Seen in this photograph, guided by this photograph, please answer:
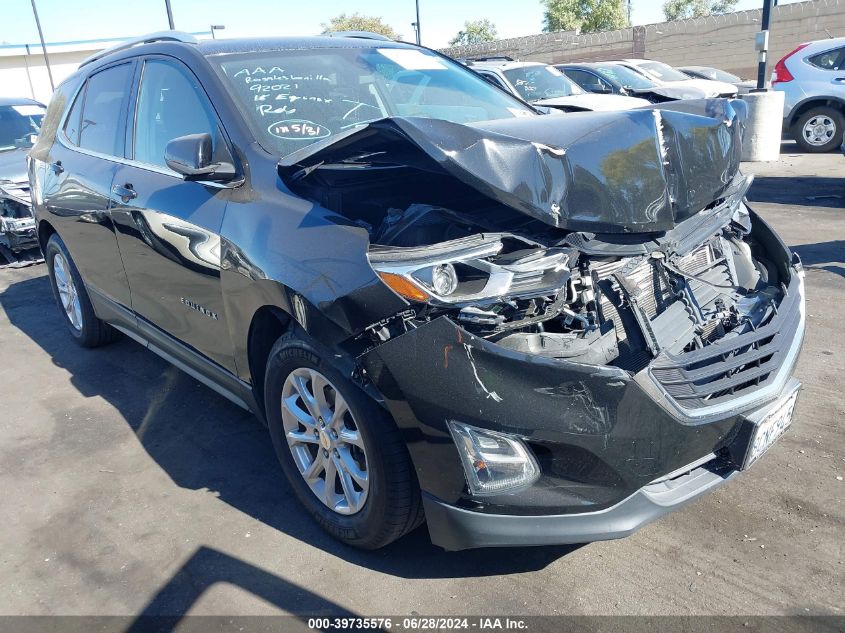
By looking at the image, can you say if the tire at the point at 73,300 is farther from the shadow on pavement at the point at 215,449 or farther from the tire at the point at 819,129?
the tire at the point at 819,129

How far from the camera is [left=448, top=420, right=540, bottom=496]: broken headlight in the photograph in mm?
2207

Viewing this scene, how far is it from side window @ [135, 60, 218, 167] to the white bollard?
9575 millimetres

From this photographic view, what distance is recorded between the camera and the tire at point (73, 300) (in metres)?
5.05

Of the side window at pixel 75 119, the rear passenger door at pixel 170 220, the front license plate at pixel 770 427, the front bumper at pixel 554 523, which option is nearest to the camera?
the front bumper at pixel 554 523

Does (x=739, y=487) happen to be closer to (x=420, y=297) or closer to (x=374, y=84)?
(x=420, y=297)

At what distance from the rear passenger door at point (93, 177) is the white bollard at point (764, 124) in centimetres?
949

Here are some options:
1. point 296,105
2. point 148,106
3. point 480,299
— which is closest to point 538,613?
point 480,299

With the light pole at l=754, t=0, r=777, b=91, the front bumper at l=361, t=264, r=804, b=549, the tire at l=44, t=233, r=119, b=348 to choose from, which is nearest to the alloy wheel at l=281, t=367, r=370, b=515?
the front bumper at l=361, t=264, r=804, b=549

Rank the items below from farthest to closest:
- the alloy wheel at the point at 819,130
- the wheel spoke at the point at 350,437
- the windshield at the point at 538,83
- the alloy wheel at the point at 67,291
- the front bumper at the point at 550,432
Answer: the alloy wheel at the point at 819,130, the windshield at the point at 538,83, the alloy wheel at the point at 67,291, the wheel spoke at the point at 350,437, the front bumper at the point at 550,432

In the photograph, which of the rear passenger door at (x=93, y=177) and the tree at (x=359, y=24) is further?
the tree at (x=359, y=24)

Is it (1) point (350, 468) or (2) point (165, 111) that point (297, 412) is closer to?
(1) point (350, 468)

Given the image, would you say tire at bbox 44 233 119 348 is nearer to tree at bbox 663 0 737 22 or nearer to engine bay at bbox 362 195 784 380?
engine bay at bbox 362 195 784 380

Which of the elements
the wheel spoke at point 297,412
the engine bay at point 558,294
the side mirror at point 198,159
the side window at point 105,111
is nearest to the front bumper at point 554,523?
the engine bay at point 558,294

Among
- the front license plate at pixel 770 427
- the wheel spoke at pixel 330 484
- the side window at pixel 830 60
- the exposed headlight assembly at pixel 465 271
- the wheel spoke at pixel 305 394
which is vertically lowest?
the wheel spoke at pixel 330 484
